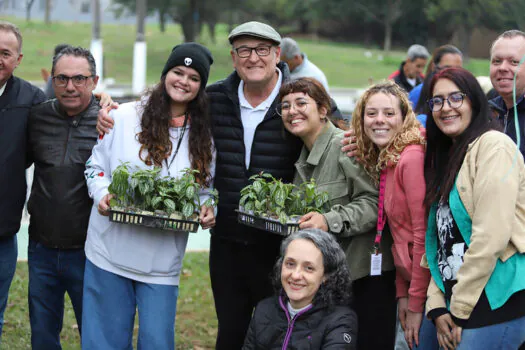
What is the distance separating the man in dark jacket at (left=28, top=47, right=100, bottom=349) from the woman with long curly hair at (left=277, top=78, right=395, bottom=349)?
136cm

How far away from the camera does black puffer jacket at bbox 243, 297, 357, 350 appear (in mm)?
3727

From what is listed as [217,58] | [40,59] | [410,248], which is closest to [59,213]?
[410,248]

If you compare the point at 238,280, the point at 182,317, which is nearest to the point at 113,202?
the point at 238,280

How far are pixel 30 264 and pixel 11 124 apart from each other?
95 centimetres

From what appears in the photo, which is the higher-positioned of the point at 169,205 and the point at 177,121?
the point at 177,121

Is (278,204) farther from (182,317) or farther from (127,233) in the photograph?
→ (182,317)

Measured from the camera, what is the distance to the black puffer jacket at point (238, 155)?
4.48 m

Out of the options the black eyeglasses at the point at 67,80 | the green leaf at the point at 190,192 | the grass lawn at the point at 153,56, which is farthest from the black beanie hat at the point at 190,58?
the grass lawn at the point at 153,56

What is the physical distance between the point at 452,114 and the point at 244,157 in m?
1.51

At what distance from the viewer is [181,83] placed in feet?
14.1

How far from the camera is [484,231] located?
3.13m

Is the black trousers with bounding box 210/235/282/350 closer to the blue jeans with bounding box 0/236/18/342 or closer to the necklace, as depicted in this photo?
the necklace

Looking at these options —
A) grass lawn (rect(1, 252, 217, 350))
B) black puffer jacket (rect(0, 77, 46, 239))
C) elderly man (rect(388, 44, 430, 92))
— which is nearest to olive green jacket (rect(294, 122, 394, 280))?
black puffer jacket (rect(0, 77, 46, 239))

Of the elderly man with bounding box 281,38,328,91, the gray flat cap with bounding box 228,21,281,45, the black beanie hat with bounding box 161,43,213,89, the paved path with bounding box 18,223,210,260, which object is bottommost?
the paved path with bounding box 18,223,210,260
